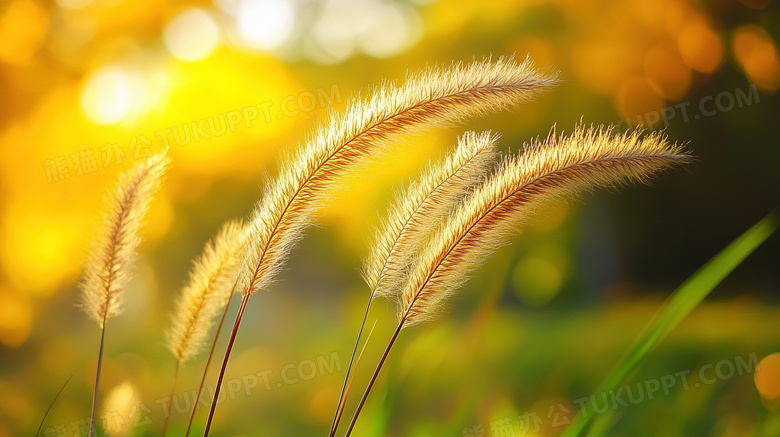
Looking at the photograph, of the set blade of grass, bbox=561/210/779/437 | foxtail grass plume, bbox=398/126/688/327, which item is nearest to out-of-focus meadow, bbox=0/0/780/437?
blade of grass, bbox=561/210/779/437

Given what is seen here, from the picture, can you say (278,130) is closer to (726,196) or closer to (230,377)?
(230,377)

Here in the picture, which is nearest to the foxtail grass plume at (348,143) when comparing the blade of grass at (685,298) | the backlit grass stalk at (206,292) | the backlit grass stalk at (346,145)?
the backlit grass stalk at (346,145)

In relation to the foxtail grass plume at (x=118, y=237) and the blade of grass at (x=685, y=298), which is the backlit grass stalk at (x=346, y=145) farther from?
the blade of grass at (x=685, y=298)

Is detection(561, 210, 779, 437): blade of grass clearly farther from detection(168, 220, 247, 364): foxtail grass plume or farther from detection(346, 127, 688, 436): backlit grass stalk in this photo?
detection(168, 220, 247, 364): foxtail grass plume

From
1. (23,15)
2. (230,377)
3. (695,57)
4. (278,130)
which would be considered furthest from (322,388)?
(23,15)

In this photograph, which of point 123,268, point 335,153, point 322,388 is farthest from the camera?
point 322,388
